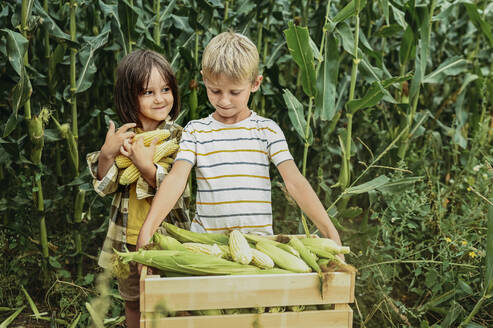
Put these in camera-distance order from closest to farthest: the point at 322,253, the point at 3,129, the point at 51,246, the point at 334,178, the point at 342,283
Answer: the point at 342,283, the point at 322,253, the point at 3,129, the point at 51,246, the point at 334,178

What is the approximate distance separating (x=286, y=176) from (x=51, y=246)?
208 cm

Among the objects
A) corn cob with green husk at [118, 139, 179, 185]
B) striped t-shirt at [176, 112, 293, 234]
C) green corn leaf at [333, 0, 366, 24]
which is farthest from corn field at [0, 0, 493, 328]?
corn cob with green husk at [118, 139, 179, 185]

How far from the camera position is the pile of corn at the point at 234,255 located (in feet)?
5.35

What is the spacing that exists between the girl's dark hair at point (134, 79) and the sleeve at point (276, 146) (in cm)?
57

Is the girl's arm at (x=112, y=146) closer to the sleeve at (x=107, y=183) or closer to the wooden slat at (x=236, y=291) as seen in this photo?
the sleeve at (x=107, y=183)

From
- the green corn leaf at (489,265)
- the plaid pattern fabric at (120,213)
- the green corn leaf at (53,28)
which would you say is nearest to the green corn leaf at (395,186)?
the green corn leaf at (489,265)

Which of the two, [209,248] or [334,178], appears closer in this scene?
[209,248]

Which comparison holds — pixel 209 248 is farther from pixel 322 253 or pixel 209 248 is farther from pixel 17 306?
pixel 17 306

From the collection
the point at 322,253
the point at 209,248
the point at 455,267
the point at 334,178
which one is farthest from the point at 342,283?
the point at 334,178

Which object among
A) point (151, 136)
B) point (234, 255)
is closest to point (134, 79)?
point (151, 136)

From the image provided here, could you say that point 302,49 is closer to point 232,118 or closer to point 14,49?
point 232,118

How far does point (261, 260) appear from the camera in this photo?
5.65 feet

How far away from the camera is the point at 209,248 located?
1780 mm

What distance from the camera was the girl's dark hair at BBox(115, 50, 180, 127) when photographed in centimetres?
233
